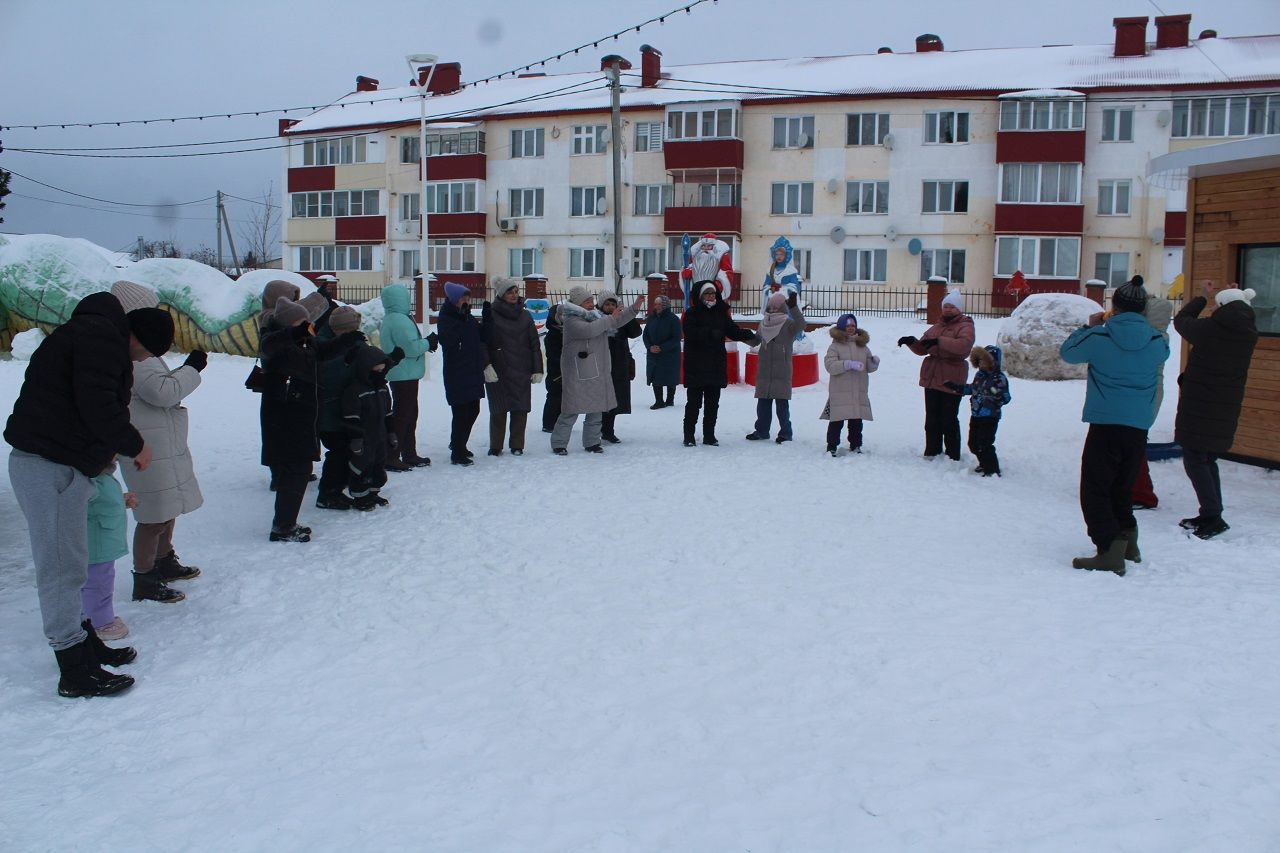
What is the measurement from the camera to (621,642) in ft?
18.2

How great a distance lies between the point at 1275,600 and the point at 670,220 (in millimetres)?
33178

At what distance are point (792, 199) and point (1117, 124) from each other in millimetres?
10684

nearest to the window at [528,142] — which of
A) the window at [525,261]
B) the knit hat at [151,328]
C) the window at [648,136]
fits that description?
the window at [525,261]

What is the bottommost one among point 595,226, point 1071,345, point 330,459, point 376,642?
point 376,642

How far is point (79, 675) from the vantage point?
4.79 meters

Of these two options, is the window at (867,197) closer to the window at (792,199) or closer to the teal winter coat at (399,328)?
the window at (792,199)

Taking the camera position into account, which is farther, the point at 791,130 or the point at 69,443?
the point at 791,130

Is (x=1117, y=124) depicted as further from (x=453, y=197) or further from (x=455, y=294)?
(x=455, y=294)

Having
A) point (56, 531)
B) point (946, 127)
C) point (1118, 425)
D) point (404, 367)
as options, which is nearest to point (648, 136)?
point (946, 127)

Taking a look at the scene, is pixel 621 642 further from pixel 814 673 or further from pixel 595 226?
pixel 595 226

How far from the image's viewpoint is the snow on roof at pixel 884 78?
34312 mm

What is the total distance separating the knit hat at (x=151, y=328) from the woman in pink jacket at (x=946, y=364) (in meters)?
7.05

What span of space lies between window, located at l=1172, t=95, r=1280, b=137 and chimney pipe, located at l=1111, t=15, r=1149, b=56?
148 inches

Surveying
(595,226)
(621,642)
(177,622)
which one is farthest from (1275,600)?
(595,226)
